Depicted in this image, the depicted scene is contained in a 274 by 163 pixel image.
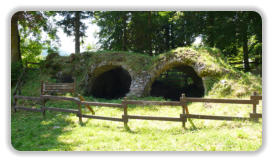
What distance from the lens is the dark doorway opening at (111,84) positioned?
14320 mm

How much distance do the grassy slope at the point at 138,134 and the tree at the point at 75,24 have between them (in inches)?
415

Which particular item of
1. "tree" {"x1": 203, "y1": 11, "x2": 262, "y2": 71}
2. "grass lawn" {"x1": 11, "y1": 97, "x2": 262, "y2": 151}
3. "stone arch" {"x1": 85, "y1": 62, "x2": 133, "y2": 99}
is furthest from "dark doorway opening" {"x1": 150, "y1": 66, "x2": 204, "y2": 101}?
"grass lawn" {"x1": 11, "y1": 97, "x2": 262, "y2": 151}

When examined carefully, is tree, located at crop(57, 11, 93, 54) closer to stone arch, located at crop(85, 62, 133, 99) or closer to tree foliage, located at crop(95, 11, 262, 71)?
tree foliage, located at crop(95, 11, 262, 71)

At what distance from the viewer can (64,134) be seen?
19.4 feet

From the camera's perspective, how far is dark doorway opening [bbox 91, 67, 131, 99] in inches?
564

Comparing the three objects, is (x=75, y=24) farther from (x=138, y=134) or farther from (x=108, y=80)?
(x=138, y=134)

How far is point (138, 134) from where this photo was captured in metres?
5.74

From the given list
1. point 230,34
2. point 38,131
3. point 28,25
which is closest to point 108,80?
point 28,25

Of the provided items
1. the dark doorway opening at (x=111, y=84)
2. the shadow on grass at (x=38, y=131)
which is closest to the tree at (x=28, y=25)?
the shadow on grass at (x=38, y=131)

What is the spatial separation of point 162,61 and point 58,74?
7.27 m

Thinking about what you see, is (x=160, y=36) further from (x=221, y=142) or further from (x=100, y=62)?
(x=221, y=142)

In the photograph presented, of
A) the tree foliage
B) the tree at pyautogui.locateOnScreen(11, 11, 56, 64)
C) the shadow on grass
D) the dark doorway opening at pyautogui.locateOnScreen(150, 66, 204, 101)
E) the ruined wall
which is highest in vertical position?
the tree foliage

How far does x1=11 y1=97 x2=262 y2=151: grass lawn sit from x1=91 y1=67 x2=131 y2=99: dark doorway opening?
5722mm

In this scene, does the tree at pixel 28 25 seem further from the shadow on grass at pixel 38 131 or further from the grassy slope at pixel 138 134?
the grassy slope at pixel 138 134
